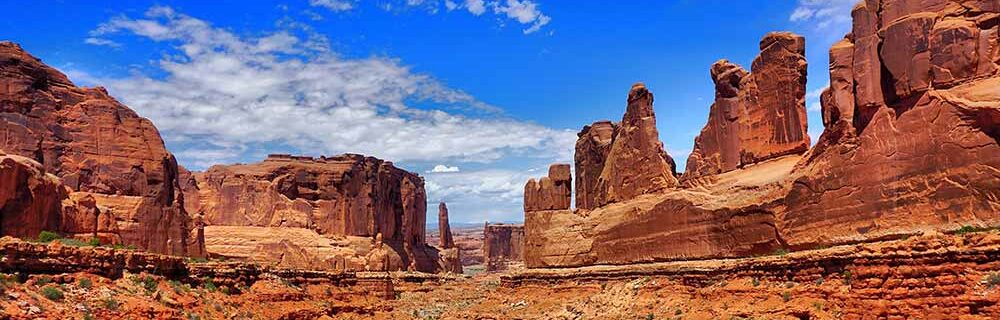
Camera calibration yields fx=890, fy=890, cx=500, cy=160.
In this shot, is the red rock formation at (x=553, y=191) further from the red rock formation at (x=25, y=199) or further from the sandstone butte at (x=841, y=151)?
the red rock formation at (x=25, y=199)

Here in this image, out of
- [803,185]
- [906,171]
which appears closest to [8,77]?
[803,185]

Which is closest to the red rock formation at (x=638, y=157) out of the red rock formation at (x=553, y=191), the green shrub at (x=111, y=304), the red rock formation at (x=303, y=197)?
the red rock formation at (x=553, y=191)

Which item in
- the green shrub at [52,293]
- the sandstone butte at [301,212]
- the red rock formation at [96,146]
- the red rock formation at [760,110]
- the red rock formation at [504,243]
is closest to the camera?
the green shrub at [52,293]

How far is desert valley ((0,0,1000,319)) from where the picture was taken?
21.0 metres

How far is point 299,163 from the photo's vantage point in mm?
83062

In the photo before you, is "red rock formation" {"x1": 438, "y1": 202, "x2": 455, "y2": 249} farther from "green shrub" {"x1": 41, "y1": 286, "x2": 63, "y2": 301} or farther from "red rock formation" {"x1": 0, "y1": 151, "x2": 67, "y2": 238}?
"green shrub" {"x1": 41, "y1": 286, "x2": 63, "y2": 301}

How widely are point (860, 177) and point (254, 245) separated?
56370mm

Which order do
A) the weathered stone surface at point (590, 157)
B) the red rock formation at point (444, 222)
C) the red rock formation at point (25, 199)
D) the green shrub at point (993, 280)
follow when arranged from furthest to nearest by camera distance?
the red rock formation at point (444, 222), the weathered stone surface at point (590, 157), the red rock formation at point (25, 199), the green shrub at point (993, 280)

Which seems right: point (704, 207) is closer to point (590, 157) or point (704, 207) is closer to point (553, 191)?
point (553, 191)

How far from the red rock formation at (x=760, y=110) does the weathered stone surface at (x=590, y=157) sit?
15.6 metres

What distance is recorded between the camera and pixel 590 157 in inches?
2245

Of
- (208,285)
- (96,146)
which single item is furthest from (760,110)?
(96,146)

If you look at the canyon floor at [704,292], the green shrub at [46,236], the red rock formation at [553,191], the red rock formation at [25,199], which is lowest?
the canyon floor at [704,292]

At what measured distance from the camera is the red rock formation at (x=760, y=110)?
32.7 m
